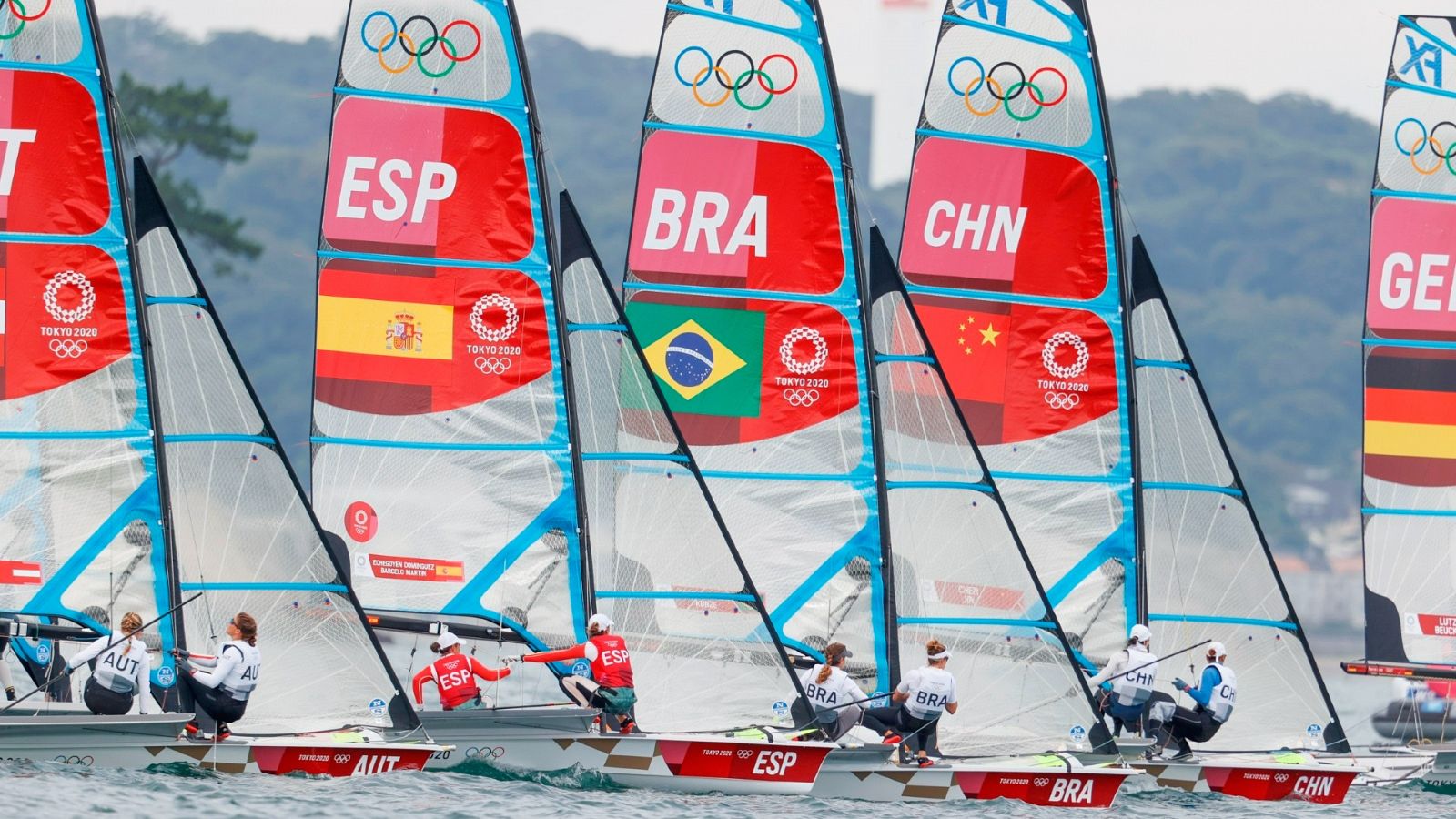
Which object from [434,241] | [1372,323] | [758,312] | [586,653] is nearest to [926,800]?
[586,653]

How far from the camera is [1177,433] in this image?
83.6ft

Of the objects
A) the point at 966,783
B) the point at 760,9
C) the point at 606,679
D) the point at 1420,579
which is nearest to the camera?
the point at 606,679

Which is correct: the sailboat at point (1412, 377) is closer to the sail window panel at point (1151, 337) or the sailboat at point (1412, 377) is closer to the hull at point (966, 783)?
the sail window panel at point (1151, 337)

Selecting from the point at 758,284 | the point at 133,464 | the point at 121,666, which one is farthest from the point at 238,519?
the point at 758,284

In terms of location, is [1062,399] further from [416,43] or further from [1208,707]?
[416,43]

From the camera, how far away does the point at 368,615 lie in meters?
22.3

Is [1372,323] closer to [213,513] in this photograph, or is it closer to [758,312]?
[758,312]

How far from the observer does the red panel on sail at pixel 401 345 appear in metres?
22.6

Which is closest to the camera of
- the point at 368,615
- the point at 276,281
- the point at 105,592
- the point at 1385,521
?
the point at 105,592

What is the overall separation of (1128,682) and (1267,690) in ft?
6.96

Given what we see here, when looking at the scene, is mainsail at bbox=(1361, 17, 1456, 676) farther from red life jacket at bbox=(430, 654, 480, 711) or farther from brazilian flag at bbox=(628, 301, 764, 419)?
red life jacket at bbox=(430, 654, 480, 711)

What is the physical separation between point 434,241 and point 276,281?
83389mm

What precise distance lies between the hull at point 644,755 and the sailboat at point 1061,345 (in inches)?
199

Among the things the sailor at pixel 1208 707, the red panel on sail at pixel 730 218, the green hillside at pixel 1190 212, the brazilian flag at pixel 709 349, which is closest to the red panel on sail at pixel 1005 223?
the red panel on sail at pixel 730 218
